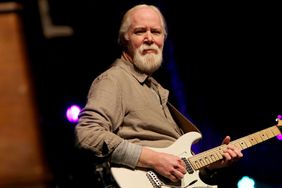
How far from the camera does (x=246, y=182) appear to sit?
314 cm

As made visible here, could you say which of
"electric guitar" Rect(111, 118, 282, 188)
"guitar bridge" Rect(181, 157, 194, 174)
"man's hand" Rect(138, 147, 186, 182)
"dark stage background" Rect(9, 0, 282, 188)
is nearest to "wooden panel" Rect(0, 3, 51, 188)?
"electric guitar" Rect(111, 118, 282, 188)

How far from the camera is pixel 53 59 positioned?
1057 mm

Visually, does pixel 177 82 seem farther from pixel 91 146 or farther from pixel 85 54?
pixel 91 146

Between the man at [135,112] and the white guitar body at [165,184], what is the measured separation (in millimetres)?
40

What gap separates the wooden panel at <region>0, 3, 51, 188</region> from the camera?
0.94m

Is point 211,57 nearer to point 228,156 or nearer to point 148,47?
point 148,47

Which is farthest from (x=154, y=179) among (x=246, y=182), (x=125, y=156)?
(x=246, y=182)

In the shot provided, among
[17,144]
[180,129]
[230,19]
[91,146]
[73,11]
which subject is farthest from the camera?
[230,19]

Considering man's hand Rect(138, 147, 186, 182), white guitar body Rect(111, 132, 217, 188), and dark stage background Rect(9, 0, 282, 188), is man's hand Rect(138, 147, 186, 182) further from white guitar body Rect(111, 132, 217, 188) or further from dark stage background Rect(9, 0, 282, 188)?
dark stage background Rect(9, 0, 282, 188)

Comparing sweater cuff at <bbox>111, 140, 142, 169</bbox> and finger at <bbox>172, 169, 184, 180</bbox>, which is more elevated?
sweater cuff at <bbox>111, 140, 142, 169</bbox>

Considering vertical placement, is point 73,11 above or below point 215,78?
above

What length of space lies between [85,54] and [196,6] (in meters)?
1.04

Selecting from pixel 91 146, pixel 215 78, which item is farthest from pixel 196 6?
pixel 91 146

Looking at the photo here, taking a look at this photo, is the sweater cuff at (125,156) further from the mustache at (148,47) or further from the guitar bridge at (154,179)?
the mustache at (148,47)
